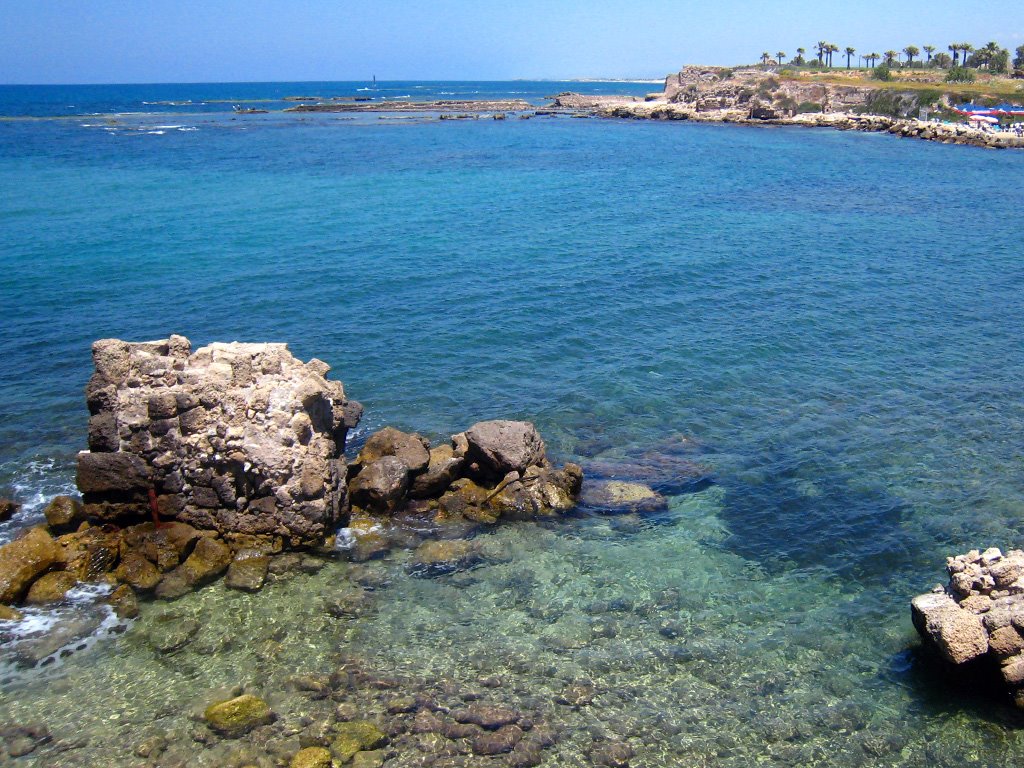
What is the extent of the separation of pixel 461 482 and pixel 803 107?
145 meters

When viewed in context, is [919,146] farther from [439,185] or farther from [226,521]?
[226,521]

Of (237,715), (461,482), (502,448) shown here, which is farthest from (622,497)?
(237,715)

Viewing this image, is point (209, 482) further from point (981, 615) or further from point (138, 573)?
point (981, 615)

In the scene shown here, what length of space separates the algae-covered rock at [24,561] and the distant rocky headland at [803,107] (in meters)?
109

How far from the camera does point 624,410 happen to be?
2698cm

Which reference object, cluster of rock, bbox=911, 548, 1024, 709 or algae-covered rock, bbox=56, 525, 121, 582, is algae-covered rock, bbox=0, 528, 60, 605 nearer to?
algae-covered rock, bbox=56, 525, 121, 582

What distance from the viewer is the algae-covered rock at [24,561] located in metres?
17.8

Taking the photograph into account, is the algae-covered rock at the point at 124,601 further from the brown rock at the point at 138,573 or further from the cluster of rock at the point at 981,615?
the cluster of rock at the point at 981,615

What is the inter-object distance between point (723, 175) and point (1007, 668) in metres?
69.1

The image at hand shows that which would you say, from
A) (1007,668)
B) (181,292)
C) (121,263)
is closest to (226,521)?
(1007,668)

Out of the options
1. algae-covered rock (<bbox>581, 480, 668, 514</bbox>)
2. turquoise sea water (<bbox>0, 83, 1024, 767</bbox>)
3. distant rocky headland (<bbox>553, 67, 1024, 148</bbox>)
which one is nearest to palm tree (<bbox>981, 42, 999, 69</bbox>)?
distant rocky headland (<bbox>553, 67, 1024, 148</bbox>)

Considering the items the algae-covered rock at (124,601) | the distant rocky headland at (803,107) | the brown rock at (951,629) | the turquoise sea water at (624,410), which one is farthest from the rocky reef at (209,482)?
the distant rocky headland at (803,107)

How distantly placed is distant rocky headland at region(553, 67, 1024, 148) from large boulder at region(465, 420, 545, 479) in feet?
323

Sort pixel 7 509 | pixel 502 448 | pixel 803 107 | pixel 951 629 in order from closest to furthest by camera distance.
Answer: pixel 951 629 → pixel 7 509 → pixel 502 448 → pixel 803 107
